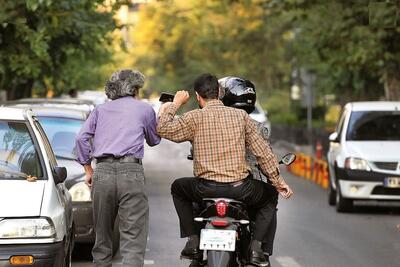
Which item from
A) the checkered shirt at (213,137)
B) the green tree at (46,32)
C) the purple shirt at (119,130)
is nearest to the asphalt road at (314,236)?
the purple shirt at (119,130)

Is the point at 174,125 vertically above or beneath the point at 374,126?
above

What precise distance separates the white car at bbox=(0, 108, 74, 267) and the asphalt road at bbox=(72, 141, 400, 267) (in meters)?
2.45

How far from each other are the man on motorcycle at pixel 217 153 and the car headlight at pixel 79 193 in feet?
10.5

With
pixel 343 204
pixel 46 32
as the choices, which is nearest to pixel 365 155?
pixel 343 204

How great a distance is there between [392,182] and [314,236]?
3.13 meters

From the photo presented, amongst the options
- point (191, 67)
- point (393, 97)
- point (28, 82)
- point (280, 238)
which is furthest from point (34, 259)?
point (191, 67)

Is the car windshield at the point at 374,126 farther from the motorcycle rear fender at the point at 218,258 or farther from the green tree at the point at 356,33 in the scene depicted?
the motorcycle rear fender at the point at 218,258

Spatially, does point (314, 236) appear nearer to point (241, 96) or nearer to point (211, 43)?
point (241, 96)

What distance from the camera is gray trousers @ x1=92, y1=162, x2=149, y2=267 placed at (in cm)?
823

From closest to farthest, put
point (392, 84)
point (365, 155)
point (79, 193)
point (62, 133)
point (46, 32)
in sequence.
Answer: point (79, 193) → point (62, 133) → point (365, 155) → point (46, 32) → point (392, 84)

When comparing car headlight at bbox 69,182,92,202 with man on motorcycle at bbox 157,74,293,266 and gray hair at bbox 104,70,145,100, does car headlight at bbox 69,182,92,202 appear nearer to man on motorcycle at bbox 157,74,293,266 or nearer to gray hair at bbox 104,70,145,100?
gray hair at bbox 104,70,145,100

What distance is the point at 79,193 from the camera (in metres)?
11.2

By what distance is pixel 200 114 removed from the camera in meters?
7.93

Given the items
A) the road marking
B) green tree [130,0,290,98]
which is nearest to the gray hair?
the road marking
